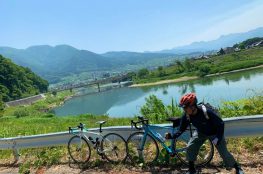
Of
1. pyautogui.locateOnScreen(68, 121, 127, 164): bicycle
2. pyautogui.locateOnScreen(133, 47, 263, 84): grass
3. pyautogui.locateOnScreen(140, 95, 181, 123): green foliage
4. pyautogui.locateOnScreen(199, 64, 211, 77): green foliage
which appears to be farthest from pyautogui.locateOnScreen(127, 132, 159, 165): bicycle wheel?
pyautogui.locateOnScreen(199, 64, 211, 77): green foliage

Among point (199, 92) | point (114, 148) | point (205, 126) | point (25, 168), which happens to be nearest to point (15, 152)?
point (25, 168)

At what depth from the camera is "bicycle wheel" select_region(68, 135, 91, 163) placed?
8289 mm

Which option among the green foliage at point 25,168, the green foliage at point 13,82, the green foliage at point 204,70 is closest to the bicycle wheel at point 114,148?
the green foliage at point 25,168

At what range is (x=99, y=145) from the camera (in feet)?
25.9

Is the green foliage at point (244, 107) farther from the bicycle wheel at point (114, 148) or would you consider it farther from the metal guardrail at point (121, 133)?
the bicycle wheel at point (114, 148)

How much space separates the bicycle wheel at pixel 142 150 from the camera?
716 cm

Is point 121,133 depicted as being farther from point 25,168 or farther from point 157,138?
point 25,168

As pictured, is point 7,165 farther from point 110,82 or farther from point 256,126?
point 110,82

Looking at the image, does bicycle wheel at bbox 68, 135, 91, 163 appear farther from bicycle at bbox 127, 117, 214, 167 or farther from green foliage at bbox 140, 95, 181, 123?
green foliage at bbox 140, 95, 181, 123

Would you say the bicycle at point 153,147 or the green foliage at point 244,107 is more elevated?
the green foliage at point 244,107

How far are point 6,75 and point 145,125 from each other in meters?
99.0

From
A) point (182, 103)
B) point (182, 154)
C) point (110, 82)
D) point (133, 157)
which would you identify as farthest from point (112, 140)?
point (110, 82)

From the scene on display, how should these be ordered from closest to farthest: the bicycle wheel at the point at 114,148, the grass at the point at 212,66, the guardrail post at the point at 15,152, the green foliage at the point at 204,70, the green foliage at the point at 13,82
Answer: the bicycle wheel at the point at 114,148
the guardrail post at the point at 15,152
the grass at the point at 212,66
the green foliage at the point at 204,70
the green foliage at the point at 13,82

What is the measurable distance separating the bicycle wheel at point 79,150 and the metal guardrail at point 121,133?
0.33 meters
